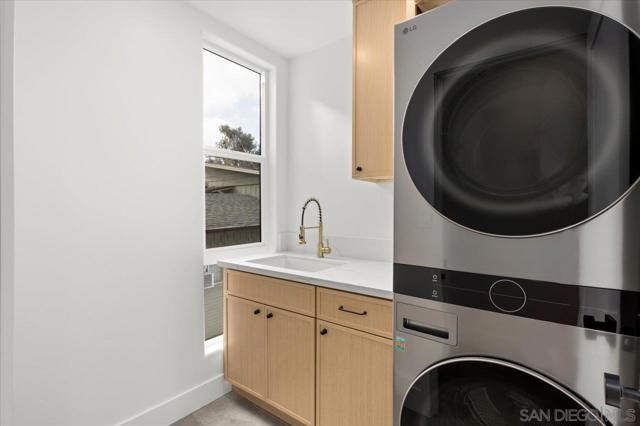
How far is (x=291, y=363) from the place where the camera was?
173 cm

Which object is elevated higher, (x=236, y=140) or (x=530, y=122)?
(x=236, y=140)

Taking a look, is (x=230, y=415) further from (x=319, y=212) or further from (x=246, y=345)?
(x=319, y=212)

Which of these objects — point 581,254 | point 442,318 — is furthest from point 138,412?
point 581,254

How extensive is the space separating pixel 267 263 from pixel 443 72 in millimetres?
1727

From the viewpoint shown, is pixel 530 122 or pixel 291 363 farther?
pixel 291 363

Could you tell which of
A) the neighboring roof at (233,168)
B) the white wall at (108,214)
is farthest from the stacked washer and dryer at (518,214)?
the neighboring roof at (233,168)

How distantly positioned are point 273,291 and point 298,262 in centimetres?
58

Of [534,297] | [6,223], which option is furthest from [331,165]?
[6,223]

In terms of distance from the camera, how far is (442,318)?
38.4 inches

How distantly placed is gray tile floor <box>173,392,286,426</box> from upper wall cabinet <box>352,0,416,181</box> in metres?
1.60

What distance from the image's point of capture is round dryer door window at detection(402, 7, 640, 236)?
730 millimetres

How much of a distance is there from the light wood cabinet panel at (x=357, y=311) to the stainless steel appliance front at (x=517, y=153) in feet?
1.45

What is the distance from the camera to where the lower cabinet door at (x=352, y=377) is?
1.39 m

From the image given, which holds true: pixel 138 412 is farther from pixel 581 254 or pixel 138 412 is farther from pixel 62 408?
pixel 581 254
